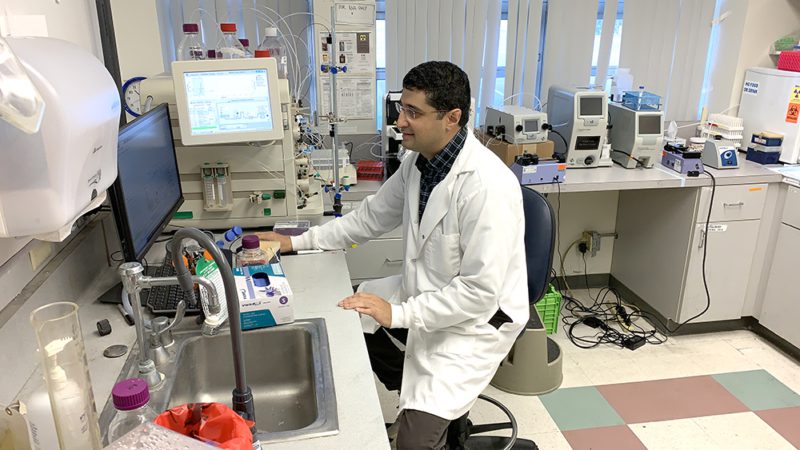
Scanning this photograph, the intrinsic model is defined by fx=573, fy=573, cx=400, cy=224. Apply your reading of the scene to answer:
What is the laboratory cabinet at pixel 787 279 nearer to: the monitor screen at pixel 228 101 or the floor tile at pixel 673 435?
the floor tile at pixel 673 435

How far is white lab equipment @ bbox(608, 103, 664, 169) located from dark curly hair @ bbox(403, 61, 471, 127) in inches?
62.8

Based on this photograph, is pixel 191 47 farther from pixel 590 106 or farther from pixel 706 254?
pixel 706 254

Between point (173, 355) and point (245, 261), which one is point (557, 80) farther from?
point (173, 355)

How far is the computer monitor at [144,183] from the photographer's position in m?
1.37

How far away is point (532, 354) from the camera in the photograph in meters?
2.48

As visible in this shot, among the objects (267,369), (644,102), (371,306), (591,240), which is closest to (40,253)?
(267,369)

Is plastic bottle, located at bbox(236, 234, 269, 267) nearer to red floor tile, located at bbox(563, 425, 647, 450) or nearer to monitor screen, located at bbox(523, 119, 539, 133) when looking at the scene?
red floor tile, located at bbox(563, 425, 647, 450)

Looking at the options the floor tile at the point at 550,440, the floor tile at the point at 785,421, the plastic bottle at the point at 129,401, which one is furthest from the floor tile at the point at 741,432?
the plastic bottle at the point at 129,401

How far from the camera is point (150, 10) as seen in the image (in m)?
2.31

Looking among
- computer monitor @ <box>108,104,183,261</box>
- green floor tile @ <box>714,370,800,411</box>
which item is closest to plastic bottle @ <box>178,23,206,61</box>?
computer monitor @ <box>108,104,183,261</box>

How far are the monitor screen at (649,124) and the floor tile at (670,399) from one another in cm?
121

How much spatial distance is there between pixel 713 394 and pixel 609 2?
81.8 inches

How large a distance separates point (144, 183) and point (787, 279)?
9.41 ft

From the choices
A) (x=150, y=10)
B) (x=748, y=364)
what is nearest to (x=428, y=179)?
(x=150, y=10)
